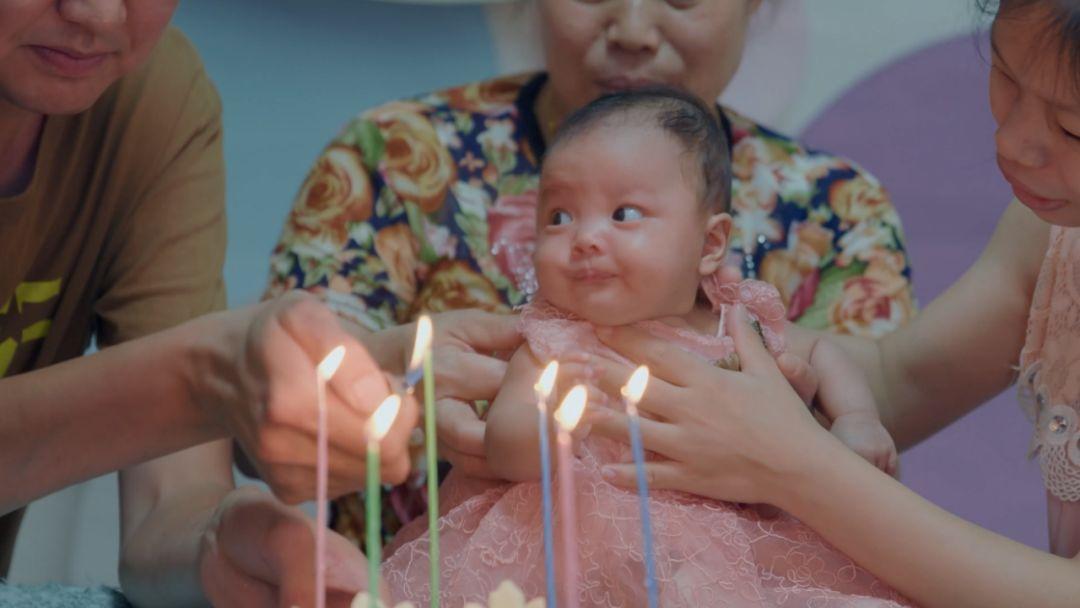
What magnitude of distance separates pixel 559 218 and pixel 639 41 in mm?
420

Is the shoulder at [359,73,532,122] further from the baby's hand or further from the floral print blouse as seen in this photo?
the baby's hand

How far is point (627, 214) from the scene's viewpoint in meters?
1.51

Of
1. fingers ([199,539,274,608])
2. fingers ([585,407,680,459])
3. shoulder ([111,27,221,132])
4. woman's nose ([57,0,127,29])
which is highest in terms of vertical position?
woman's nose ([57,0,127,29])

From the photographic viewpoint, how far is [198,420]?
133 cm

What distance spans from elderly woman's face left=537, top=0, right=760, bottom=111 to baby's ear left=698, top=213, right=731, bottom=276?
0.37 metres

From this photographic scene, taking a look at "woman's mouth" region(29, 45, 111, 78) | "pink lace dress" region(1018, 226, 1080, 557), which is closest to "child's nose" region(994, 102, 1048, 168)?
"pink lace dress" region(1018, 226, 1080, 557)

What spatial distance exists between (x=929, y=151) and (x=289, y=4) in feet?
3.93

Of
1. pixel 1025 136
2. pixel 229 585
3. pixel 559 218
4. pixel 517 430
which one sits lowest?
pixel 229 585

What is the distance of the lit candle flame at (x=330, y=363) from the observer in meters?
1.06

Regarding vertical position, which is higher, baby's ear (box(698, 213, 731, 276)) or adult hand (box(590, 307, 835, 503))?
baby's ear (box(698, 213, 731, 276))

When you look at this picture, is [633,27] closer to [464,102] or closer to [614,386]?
[464,102]

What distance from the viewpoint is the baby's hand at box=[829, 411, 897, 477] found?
1517 millimetres

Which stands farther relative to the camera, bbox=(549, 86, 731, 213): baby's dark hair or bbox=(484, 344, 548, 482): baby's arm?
bbox=(549, 86, 731, 213): baby's dark hair

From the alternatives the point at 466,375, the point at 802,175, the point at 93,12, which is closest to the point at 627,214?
the point at 466,375
